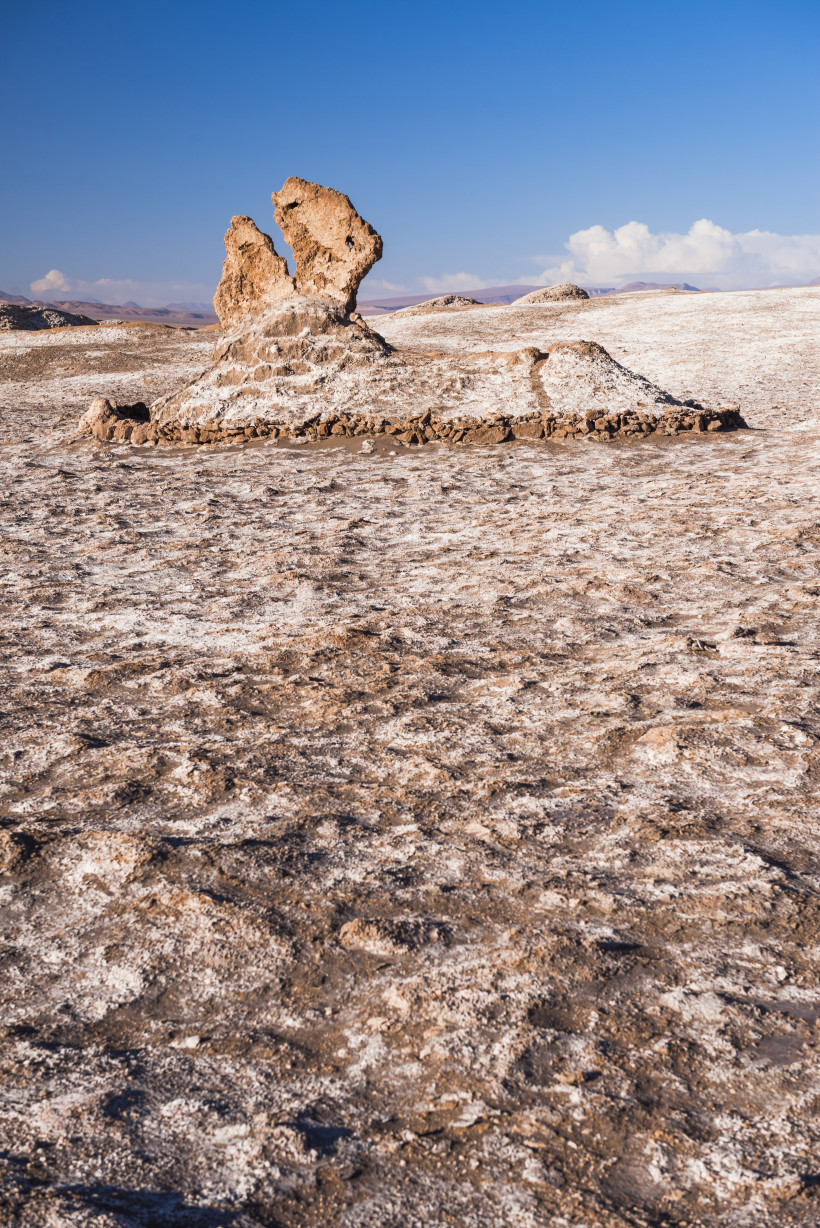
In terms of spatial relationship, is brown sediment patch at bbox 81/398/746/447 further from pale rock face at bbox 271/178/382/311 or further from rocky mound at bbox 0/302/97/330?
rocky mound at bbox 0/302/97/330

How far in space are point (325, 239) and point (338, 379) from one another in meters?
2.01

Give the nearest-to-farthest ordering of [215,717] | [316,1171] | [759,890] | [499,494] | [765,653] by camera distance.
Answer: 1. [316,1171]
2. [759,890]
3. [215,717]
4. [765,653]
5. [499,494]

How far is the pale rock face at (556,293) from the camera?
→ 3117 centimetres

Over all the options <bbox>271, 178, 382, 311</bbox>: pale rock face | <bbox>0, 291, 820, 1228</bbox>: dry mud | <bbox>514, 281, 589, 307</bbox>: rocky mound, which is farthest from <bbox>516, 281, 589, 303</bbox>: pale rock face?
<bbox>0, 291, 820, 1228</bbox>: dry mud

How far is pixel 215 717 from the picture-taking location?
3811 millimetres

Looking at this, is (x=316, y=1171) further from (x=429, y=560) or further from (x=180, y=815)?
(x=429, y=560)

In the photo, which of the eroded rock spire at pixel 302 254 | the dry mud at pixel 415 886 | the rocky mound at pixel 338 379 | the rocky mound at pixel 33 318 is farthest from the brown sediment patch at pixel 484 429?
the rocky mound at pixel 33 318

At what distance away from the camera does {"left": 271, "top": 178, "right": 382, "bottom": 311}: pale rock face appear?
11.7 meters

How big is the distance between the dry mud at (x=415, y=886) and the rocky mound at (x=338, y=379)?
473 centimetres

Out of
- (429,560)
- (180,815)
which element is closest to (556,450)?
(429,560)

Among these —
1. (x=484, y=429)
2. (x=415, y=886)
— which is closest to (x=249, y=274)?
(x=484, y=429)

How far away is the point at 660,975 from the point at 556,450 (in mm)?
8359

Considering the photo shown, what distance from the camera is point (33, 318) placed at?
3136 centimetres

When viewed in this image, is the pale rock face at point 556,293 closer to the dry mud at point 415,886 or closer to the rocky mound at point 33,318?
the rocky mound at point 33,318
